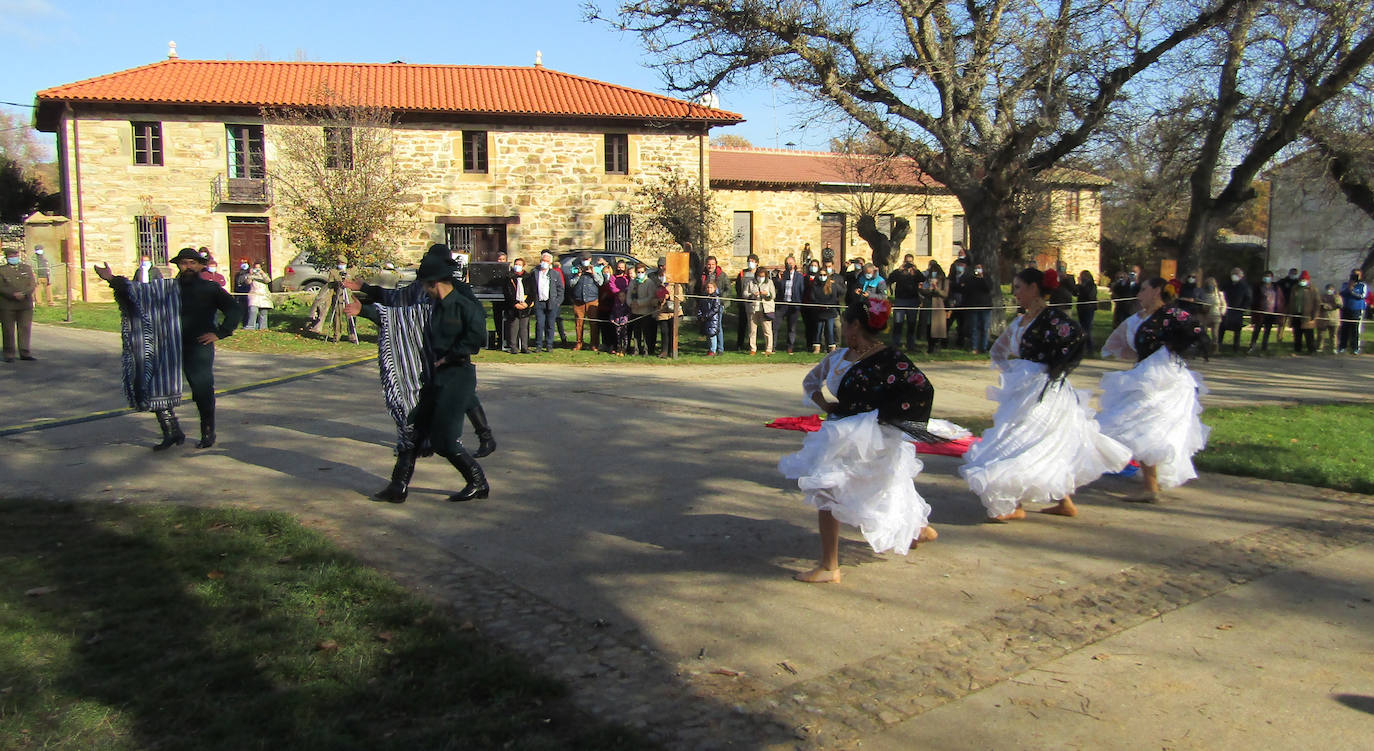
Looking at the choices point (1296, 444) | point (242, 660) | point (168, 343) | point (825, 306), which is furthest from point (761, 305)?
point (242, 660)

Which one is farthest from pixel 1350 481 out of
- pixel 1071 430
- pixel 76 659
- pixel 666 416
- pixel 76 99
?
pixel 76 99

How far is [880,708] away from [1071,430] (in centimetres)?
337

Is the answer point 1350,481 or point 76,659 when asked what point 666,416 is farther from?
point 76,659

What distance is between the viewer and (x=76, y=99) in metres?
30.8

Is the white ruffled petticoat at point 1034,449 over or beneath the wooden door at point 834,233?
beneath

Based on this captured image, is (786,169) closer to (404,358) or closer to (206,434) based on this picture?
(206,434)

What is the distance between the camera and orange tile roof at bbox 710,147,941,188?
135 ft

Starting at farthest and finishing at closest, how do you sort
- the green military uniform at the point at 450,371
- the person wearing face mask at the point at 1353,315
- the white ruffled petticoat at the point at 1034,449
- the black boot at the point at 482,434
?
the person wearing face mask at the point at 1353,315 < the black boot at the point at 482,434 < the green military uniform at the point at 450,371 < the white ruffled petticoat at the point at 1034,449

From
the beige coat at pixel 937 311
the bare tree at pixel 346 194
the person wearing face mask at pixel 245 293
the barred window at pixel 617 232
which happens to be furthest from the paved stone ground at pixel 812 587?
the barred window at pixel 617 232

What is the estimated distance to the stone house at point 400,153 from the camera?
3180 cm

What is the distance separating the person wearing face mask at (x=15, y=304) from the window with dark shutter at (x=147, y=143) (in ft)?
58.5

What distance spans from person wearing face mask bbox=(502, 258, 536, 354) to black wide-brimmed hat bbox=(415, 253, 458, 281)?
1048 centimetres

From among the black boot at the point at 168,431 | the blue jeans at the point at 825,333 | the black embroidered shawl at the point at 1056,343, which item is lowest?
the black boot at the point at 168,431

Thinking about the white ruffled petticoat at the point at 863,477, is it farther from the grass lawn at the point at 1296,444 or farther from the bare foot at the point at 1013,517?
the grass lawn at the point at 1296,444
